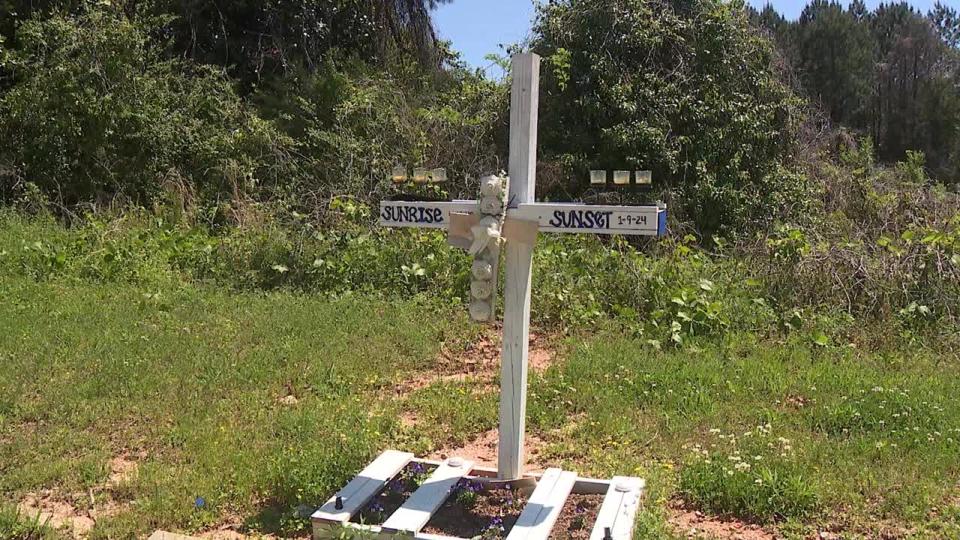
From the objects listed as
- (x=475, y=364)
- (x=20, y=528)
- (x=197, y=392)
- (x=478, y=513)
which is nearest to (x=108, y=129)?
(x=197, y=392)

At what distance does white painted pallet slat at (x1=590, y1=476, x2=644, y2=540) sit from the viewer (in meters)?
2.90

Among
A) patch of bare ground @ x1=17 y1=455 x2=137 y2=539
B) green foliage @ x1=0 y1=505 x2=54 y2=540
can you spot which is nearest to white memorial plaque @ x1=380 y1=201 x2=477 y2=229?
patch of bare ground @ x1=17 y1=455 x2=137 y2=539

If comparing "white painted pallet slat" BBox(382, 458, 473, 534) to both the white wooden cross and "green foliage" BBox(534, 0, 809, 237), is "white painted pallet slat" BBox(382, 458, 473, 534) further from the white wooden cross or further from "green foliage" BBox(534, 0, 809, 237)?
"green foliage" BBox(534, 0, 809, 237)

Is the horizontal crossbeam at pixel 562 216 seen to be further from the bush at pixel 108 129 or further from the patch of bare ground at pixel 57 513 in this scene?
the bush at pixel 108 129

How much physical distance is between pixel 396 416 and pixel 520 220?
1.75 meters

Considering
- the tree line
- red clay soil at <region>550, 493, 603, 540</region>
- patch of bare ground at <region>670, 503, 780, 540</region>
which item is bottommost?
patch of bare ground at <region>670, 503, 780, 540</region>

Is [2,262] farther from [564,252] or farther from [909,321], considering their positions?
[909,321]

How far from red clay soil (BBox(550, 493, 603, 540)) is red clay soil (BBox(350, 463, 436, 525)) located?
0.62m

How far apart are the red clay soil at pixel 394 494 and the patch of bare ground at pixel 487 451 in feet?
1.23

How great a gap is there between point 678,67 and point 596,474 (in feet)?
25.7

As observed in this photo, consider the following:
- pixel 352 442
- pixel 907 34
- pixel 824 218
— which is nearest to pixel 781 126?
pixel 824 218

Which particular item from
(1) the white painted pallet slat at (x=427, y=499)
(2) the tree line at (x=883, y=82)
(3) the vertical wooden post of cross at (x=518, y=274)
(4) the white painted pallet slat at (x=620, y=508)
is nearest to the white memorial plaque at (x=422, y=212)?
(3) the vertical wooden post of cross at (x=518, y=274)

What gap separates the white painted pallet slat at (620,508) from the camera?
2900 millimetres

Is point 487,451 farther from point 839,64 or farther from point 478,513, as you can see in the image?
point 839,64
